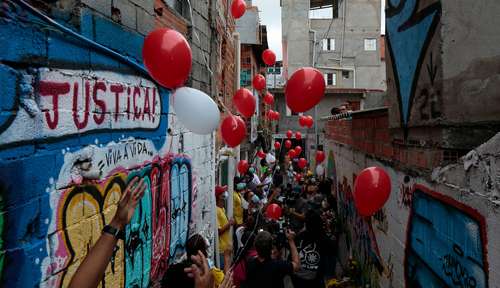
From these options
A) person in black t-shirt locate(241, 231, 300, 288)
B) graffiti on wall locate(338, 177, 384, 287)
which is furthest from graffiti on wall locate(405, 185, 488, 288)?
graffiti on wall locate(338, 177, 384, 287)

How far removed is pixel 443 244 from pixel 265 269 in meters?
1.63

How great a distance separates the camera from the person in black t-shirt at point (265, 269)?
4.03 meters

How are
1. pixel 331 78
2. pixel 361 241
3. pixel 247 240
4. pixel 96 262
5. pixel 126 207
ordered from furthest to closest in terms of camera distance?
pixel 331 78, pixel 361 241, pixel 247 240, pixel 126 207, pixel 96 262

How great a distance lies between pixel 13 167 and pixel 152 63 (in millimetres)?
1145

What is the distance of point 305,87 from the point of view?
405 centimetres

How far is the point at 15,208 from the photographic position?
1985mm

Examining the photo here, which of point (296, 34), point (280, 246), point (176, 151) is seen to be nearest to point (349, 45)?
point (296, 34)

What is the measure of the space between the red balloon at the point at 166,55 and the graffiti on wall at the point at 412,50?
186cm

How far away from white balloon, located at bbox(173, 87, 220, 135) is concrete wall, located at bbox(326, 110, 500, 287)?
5.67ft

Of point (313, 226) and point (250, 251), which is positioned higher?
point (313, 226)

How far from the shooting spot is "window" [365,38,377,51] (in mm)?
34688

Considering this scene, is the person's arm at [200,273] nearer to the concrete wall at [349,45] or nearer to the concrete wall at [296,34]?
the concrete wall at [296,34]

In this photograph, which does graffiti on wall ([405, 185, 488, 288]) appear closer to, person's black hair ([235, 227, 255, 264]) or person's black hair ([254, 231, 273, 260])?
person's black hair ([254, 231, 273, 260])

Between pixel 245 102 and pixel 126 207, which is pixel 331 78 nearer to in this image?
pixel 245 102
